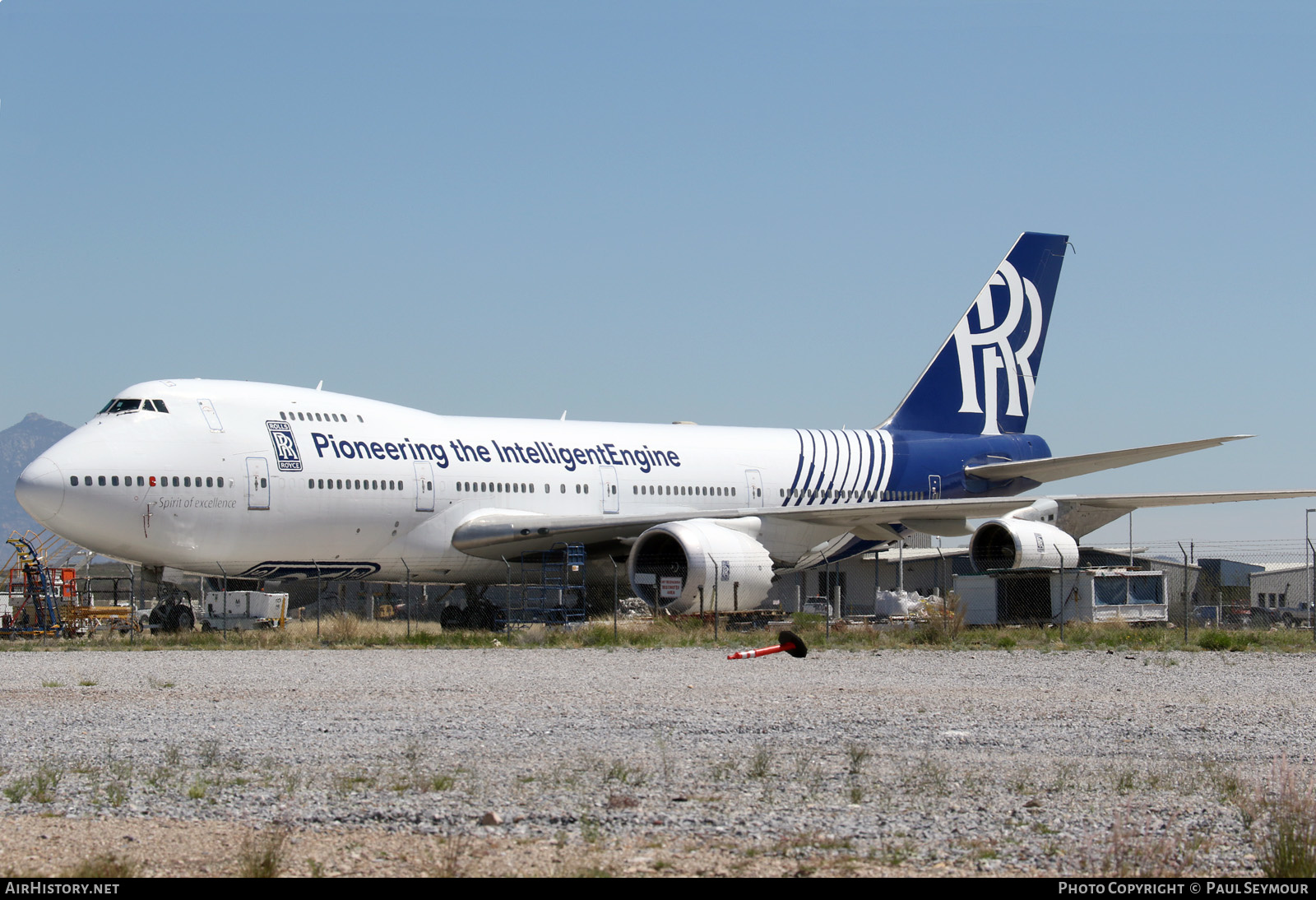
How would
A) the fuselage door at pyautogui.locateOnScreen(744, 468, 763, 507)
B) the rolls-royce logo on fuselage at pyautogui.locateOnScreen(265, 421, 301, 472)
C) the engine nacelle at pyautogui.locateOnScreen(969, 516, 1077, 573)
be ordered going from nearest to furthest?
the rolls-royce logo on fuselage at pyautogui.locateOnScreen(265, 421, 301, 472)
the engine nacelle at pyautogui.locateOnScreen(969, 516, 1077, 573)
the fuselage door at pyautogui.locateOnScreen(744, 468, 763, 507)

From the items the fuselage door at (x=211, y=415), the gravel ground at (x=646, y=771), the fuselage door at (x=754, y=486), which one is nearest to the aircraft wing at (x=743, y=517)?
the fuselage door at (x=754, y=486)

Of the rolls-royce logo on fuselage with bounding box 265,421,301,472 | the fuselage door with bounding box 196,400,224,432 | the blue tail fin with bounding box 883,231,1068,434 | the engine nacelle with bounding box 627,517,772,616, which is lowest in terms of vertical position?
the engine nacelle with bounding box 627,517,772,616

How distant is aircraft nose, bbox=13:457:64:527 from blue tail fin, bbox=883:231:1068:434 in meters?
17.3

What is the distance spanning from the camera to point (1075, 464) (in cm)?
2755

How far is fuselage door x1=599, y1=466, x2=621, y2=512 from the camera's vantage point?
25.0 m

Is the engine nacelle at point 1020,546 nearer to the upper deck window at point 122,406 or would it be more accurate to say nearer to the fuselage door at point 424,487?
the fuselage door at point 424,487

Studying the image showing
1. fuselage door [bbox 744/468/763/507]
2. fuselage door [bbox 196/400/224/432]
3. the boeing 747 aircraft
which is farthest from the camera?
fuselage door [bbox 744/468/763/507]

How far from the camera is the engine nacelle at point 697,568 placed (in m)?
21.4

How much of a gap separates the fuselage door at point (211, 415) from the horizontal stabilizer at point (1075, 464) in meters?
15.7

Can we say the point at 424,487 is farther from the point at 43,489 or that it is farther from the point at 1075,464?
the point at 1075,464

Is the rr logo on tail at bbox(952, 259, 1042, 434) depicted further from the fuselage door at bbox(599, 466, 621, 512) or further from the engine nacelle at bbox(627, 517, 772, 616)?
the engine nacelle at bbox(627, 517, 772, 616)

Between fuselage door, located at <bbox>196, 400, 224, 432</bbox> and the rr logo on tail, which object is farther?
the rr logo on tail

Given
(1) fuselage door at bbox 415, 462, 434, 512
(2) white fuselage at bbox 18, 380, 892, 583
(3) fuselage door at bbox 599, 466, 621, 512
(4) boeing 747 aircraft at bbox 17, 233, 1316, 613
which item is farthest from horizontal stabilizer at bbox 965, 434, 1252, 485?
(1) fuselage door at bbox 415, 462, 434, 512

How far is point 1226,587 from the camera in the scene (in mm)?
43000
